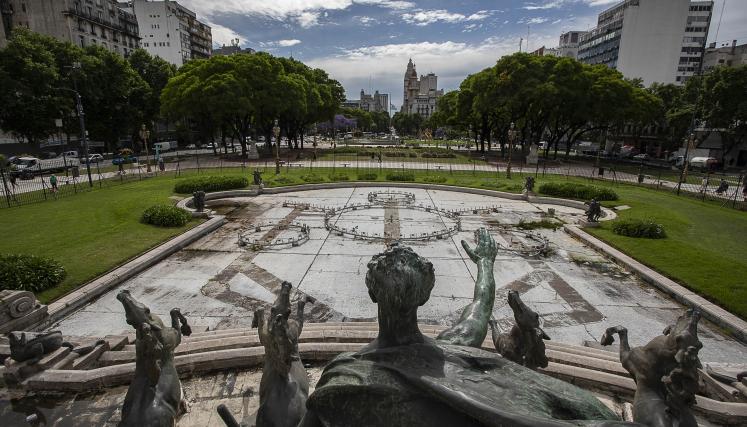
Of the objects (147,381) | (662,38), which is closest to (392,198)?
(147,381)

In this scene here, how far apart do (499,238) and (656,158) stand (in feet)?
176

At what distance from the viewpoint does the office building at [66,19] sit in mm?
49281

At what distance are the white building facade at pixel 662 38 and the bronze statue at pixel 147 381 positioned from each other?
80.8 m

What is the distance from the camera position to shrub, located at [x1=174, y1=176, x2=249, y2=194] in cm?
2241

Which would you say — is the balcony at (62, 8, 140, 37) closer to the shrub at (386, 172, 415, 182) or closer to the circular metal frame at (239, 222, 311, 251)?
the shrub at (386, 172, 415, 182)

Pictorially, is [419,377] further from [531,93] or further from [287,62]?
[287,62]

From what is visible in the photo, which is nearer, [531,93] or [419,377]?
[419,377]

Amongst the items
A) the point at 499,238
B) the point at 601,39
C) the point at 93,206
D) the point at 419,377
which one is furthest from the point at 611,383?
the point at 601,39

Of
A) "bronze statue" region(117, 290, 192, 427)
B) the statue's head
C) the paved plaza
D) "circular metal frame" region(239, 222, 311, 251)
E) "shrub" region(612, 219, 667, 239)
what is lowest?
the paved plaza

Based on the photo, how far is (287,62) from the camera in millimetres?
51562

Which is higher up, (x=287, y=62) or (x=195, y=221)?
(x=287, y=62)

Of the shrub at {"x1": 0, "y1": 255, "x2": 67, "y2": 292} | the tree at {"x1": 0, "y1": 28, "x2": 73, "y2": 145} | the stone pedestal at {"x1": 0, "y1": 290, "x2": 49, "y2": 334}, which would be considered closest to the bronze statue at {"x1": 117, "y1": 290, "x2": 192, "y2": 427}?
the stone pedestal at {"x1": 0, "y1": 290, "x2": 49, "y2": 334}

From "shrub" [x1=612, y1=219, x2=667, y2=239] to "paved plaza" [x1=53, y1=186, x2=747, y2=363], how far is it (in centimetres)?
197

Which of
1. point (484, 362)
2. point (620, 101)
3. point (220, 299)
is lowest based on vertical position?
point (220, 299)
